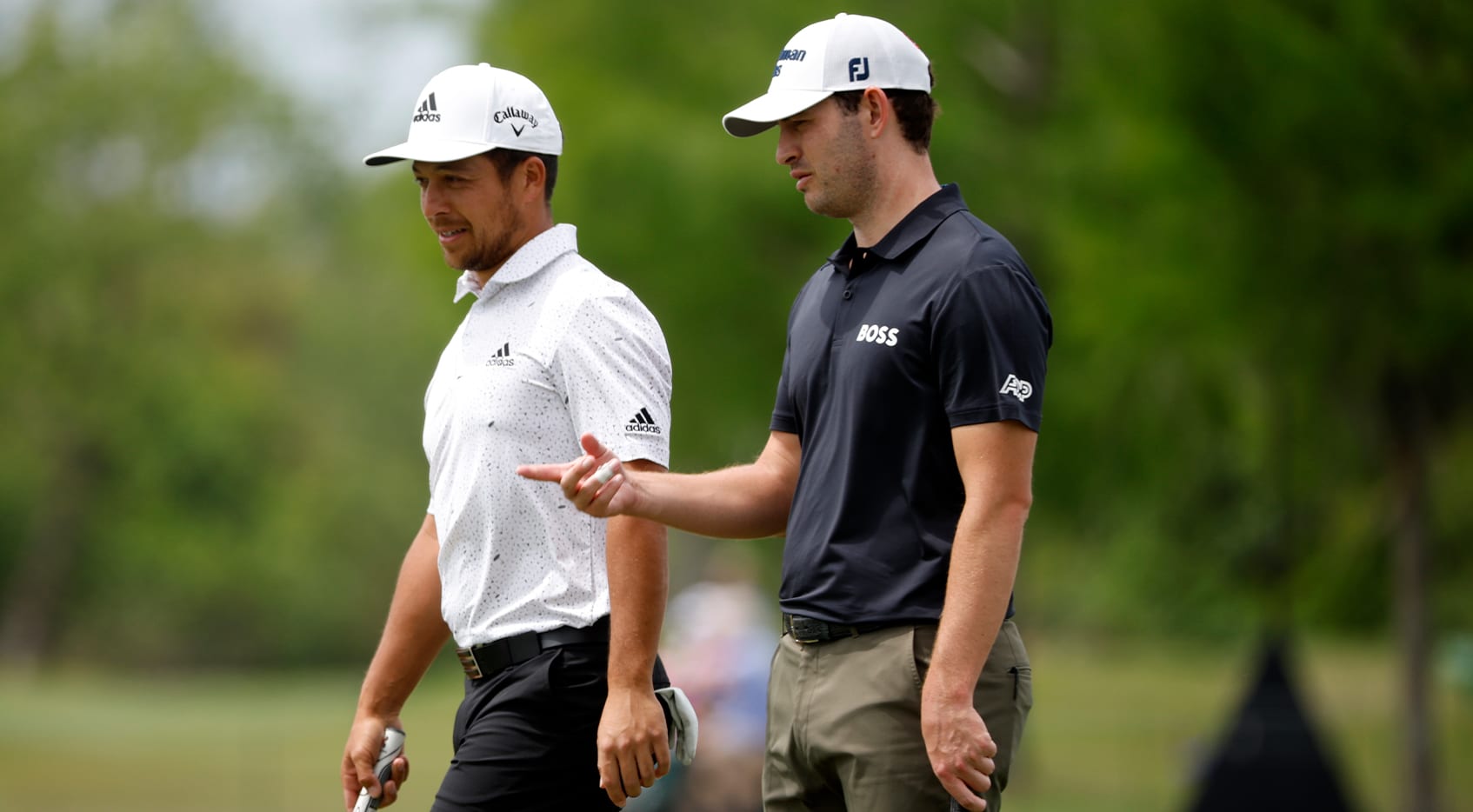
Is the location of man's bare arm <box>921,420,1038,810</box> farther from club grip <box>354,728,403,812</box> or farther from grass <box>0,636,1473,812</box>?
grass <box>0,636,1473,812</box>

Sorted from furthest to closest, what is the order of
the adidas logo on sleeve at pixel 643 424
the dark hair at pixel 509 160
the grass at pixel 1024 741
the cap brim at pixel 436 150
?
the grass at pixel 1024 741, the dark hair at pixel 509 160, the cap brim at pixel 436 150, the adidas logo on sleeve at pixel 643 424

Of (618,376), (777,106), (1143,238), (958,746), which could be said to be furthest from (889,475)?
(1143,238)

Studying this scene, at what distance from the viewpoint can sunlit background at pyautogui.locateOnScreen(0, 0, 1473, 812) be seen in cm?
1074

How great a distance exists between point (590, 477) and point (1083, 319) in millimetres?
9797

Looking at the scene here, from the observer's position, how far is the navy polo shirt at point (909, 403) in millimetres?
3734

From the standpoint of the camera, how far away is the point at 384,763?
4691 mm

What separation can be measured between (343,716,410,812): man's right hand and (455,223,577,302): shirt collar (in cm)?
109

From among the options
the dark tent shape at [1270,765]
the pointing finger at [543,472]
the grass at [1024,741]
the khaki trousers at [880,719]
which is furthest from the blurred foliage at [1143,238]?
the pointing finger at [543,472]

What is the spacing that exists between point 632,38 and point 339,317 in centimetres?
3753

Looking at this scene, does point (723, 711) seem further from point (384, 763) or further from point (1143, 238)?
point (384, 763)

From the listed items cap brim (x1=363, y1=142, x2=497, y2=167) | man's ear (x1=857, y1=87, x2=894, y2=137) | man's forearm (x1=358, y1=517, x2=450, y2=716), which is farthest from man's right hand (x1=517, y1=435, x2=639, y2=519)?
man's forearm (x1=358, y1=517, x2=450, y2=716)

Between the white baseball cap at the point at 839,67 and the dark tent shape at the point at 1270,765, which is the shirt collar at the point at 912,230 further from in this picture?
the dark tent shape at the point at 1270,765

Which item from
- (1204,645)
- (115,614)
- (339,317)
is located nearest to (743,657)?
(1204,645)

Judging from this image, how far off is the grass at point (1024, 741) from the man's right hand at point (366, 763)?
26.4ft
